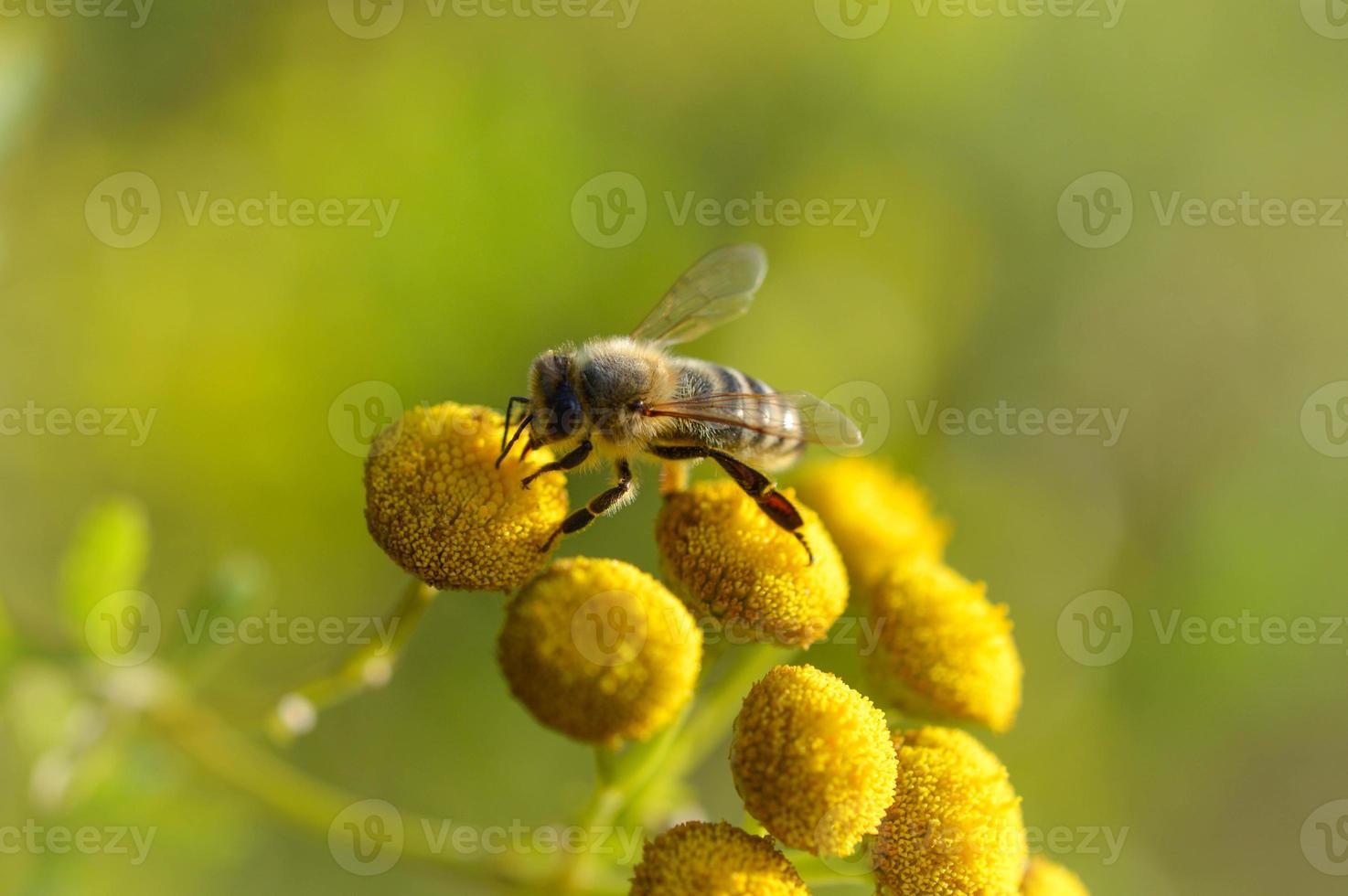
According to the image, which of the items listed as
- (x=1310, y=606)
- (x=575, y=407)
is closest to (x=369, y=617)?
(x=575, y=407)

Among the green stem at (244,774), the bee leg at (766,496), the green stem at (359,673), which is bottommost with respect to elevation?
the green stem at (244,774)

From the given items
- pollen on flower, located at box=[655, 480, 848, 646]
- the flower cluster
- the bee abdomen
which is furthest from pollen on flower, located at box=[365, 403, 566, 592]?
the bee abdomen

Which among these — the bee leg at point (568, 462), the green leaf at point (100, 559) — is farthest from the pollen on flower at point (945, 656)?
the green leaf at point (100, 559)

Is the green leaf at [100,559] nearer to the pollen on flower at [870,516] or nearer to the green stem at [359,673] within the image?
the green stem at [359,673]

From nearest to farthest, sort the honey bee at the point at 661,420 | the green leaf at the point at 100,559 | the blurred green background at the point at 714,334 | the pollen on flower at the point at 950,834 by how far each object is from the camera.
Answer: the pollen on flower at the point at 950,834
the honey bee at the point at 661,420
the green leaf at the point at 100,559
the blurred green background at the point at 714,334

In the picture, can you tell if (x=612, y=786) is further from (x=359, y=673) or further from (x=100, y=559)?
(x=100, y=559)

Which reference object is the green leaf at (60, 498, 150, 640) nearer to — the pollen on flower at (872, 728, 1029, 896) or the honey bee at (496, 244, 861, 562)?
the honey bee at (496, 244, 861, 562)
